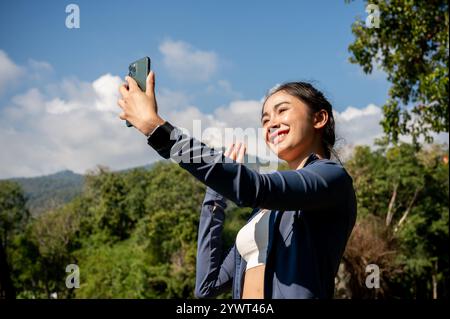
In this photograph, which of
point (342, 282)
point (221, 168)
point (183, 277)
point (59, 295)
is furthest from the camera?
point (59, 295)

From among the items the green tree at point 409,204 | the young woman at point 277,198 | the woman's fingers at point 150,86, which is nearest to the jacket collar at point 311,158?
the young woman at point 277,198

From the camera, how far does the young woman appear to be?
4.17ft

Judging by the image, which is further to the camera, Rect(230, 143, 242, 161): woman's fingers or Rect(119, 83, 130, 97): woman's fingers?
Rect(230, 143, 242, 161): woman's fingers

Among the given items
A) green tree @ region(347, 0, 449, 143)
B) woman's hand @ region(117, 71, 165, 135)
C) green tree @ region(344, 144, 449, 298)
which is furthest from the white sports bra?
green tree @ region(344, 144, 449, 298)

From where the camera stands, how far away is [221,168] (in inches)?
49.1

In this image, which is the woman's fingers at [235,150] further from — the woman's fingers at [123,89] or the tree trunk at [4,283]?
the tree trunk at [4,283]

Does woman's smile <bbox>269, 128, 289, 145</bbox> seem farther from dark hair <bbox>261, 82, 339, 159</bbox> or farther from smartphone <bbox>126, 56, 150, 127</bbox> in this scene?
smartphone <bbox>126, 56, 150, 127</bbox>

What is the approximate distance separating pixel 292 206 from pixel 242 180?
6.8 inches

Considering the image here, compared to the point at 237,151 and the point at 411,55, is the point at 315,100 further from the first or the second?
the point at 411,55

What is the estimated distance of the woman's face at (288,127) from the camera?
165cm

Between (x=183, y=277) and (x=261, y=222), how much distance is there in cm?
2208

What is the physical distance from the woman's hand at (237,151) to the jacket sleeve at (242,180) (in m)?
0.41
